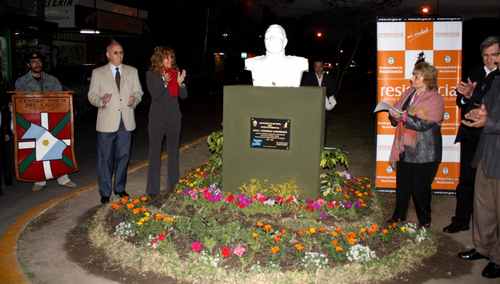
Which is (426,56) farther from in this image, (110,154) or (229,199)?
(110,154)

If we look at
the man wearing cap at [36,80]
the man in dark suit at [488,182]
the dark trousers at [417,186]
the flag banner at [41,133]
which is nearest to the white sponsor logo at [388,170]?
the dark trousers at [417,186]

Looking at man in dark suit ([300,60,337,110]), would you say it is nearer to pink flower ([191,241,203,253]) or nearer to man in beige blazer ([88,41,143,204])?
man in beige blazer ([88,41,143,204])

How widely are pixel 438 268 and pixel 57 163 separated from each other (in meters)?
5.65

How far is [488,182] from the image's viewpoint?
4.96 meters

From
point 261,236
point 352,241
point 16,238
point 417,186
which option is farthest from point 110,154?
point 417,186

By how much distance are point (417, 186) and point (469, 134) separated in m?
0.84

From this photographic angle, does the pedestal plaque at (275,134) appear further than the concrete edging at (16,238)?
Yes

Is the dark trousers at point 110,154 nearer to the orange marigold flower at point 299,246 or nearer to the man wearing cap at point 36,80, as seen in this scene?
the man wearing cap at point 36,80

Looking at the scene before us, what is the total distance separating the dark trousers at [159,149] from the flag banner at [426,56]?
2918 millimetres

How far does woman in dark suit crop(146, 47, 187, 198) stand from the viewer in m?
6.88

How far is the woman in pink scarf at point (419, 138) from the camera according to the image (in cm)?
595

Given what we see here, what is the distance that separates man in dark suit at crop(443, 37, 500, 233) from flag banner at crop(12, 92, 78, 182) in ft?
18.1

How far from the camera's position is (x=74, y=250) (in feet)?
18.3

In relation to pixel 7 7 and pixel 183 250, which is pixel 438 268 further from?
pixel 7 7
